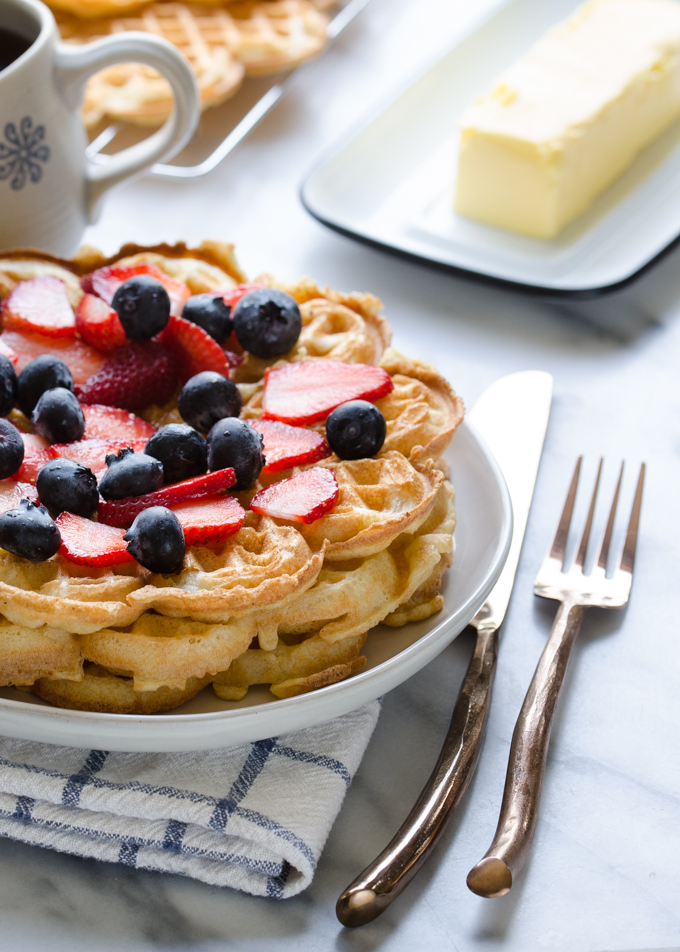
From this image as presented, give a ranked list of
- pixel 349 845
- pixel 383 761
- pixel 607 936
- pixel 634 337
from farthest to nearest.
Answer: pixel 634 337
pixel 383 761
pixel 349 845
pixel 607 936

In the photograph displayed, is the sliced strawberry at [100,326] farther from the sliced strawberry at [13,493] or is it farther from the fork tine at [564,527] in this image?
the fork tine at [564,527]

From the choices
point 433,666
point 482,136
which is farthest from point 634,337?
point 433,666

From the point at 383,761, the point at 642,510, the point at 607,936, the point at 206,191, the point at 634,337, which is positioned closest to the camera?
the point at 607,936

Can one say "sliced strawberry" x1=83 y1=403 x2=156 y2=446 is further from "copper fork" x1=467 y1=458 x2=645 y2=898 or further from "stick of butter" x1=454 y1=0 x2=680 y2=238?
"stick of butter" x1=454 y1=0 x2=680 y2=238

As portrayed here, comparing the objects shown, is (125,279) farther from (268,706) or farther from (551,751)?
(551,751)

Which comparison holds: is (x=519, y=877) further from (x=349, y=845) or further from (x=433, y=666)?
(x=433, y=666)

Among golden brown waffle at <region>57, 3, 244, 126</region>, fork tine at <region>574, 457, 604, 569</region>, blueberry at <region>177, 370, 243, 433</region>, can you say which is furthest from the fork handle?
golden brown waffle at <region>57, 3, 244, 126</region>

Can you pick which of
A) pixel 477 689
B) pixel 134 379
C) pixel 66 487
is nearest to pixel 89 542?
pixel 66 487
